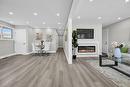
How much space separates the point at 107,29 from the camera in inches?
376

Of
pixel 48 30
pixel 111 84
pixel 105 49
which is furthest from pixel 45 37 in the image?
pixel 111 84

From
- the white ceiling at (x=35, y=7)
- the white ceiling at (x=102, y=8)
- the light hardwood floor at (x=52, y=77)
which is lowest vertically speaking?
the light hardwood floor at (x=52, y=77)

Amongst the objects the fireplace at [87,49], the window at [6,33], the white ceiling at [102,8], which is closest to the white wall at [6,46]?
the window at [6,33]

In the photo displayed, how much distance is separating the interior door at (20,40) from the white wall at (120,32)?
7.54 meters

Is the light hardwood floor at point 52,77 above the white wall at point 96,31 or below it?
below

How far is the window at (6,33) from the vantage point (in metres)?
6.91

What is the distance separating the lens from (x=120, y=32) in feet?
24.2

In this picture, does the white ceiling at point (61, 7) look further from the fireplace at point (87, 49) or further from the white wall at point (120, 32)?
the fireplace at point (87, 49)

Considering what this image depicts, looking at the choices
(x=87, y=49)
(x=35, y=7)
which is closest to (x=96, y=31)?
(x=87, y=49)

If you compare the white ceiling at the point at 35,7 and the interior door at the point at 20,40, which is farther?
the interior door at the point at 20,40

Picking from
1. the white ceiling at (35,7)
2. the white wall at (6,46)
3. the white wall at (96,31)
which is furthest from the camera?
the white wall at (96,31)

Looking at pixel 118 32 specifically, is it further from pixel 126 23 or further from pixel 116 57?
pixel 116 57

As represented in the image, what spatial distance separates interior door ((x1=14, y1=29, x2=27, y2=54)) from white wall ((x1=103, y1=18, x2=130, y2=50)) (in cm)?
754

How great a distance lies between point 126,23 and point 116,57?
12.7 ft
